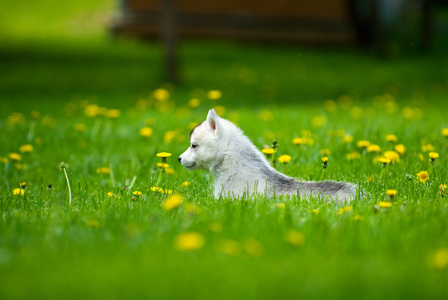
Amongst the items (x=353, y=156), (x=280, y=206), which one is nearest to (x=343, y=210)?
(x=280, y=206)

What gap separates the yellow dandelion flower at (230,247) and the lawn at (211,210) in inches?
0.8

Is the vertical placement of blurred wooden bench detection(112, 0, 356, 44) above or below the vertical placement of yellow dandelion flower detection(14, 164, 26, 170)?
above

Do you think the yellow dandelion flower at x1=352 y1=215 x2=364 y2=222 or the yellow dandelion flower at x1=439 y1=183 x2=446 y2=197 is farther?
the yellow dandelion flower at x1=439 y1=183 x2=446 y2=197

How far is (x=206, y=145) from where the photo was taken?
4230 millimetres

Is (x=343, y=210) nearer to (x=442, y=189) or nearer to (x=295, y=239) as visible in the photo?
(x=295, y=239)

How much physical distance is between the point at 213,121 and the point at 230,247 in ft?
5.50

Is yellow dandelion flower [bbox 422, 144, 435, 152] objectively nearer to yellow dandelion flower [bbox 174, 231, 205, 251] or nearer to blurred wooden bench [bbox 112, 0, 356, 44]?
yellow dandelion flower [bbox 174, 231, 205, 251]

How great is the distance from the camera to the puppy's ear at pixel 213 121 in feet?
13.7

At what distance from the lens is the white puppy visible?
4055 mm

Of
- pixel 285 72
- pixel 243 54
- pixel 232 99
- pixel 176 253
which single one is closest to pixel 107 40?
pixel 243 54

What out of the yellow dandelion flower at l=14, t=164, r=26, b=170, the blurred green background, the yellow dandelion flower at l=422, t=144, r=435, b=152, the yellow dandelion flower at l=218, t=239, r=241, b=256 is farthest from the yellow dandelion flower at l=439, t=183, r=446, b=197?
the blurred green background

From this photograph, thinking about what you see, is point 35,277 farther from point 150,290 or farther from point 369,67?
point 369,67

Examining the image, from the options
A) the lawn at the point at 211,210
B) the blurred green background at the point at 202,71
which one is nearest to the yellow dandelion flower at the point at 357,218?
the lawn at the point at 211,210

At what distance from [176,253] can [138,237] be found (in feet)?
1.08
